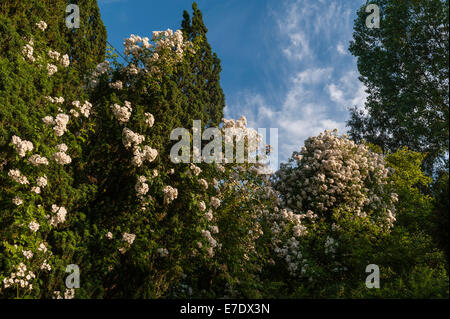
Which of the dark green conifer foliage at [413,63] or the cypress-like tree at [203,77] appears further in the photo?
the dark green conifer foliage at [413,63]

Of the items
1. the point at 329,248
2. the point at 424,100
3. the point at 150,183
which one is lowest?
the point at 329,248

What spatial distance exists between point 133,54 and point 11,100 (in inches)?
93.9

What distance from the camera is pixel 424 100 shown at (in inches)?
409

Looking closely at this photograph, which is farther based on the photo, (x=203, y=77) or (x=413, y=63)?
(x=413, y=63)

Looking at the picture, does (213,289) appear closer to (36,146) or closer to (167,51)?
(36,146)

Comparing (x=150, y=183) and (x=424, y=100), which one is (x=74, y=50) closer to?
(x=150, y=183)

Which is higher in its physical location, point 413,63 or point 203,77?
point 413,63

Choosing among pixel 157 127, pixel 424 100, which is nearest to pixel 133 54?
pixel 157 127

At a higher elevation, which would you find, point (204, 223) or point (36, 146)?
point (36, 146)

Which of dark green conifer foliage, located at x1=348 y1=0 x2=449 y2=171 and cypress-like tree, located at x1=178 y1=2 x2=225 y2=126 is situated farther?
dark green conifer foliage, located at x1=348 y1=0 x2=449 y2=171

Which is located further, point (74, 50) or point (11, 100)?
point (74, 50)
